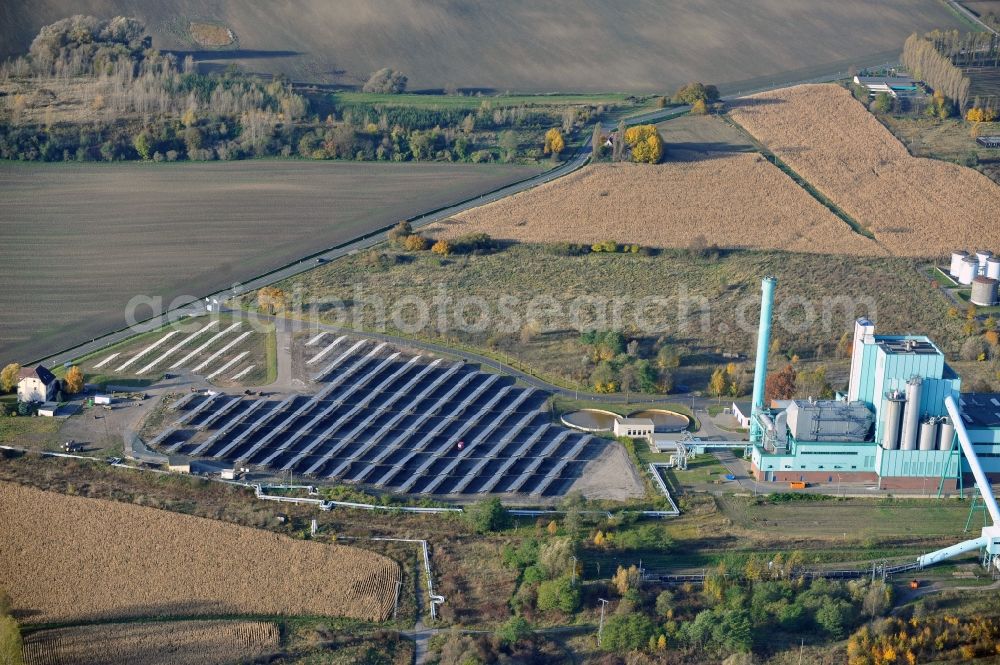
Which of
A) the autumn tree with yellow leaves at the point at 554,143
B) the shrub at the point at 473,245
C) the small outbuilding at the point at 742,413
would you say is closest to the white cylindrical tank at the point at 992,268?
the small outbuilding at the point at 742,413

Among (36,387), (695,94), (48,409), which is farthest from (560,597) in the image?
(695,94)

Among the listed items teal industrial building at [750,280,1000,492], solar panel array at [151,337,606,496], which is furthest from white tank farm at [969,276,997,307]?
solar panel array at [151,337,606,496]

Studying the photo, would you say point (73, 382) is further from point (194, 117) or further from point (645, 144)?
point (645, 144)

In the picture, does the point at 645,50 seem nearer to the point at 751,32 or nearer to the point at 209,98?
the point at 751,32

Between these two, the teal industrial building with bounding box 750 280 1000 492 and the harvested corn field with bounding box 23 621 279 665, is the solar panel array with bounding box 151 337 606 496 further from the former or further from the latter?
the harvested corn field with bounding box 23 621 279 665

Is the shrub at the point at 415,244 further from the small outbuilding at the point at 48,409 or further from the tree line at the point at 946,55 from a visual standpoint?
the tree line at the point at 946,55
